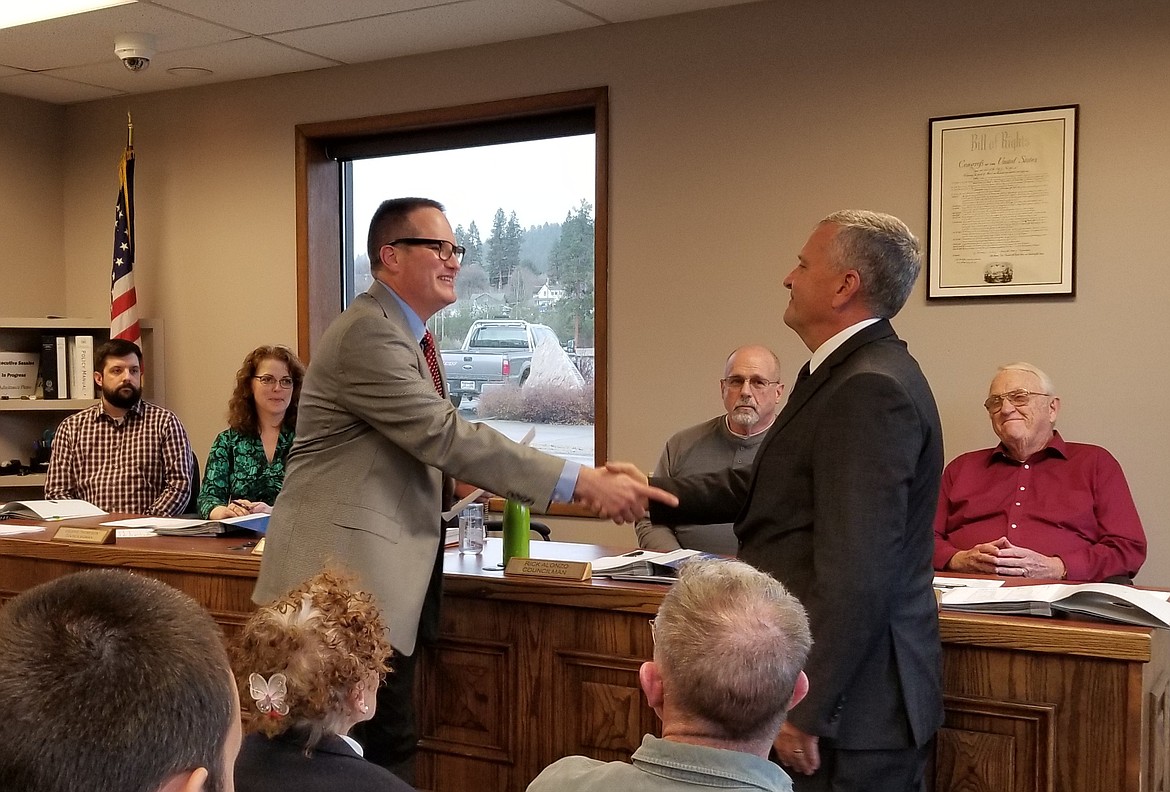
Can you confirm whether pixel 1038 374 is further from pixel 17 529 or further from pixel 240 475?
pixel 17 529

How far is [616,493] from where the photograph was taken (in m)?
2.49

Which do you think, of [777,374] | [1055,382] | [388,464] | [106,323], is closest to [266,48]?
[106,323]

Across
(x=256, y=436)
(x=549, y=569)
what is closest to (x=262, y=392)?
(x=256, y=436)

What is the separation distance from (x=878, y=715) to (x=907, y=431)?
0.48 meters

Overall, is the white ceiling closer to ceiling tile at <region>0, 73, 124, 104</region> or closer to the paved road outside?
ceiling tile at <region>0, 73, 124, 104</region>

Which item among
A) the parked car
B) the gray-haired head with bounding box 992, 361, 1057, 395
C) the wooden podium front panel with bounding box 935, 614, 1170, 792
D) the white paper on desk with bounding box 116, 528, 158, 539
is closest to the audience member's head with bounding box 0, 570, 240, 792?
the wooden podium front panel with bounding box 935, 614, 1170, 792

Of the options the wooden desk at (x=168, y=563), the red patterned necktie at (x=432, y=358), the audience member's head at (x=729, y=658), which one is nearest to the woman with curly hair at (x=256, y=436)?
the wooden desk at (x=168, y=563)

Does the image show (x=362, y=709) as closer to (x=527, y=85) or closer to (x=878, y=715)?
(x=878, y=715)

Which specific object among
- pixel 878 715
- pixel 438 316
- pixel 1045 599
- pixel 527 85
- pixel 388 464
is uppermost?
pixel 527 85

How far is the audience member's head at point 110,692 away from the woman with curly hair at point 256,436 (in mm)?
3556

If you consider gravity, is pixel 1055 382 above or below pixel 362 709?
above

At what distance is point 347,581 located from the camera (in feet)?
5.91

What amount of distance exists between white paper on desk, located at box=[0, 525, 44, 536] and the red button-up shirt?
271 cm

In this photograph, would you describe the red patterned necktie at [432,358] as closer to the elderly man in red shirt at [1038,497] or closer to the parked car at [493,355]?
the elderly man in red shirt at [1038,497]
